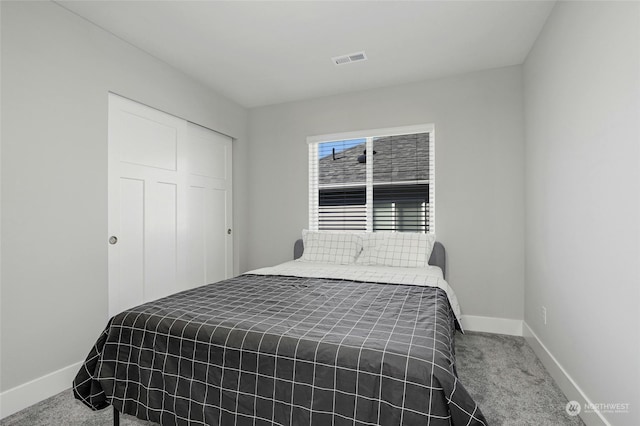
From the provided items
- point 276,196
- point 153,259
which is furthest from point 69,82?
point 276,196

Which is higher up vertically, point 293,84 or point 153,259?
point 293,84

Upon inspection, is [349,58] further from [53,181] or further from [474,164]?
[53,181]

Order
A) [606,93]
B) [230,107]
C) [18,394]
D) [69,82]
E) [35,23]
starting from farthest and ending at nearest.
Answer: [230,107] → [69,82] → [35,23] → [18,394] → [606,93]

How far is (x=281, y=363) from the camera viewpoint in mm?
1342

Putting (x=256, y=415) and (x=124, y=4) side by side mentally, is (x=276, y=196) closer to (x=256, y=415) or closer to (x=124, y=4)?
(x=124, y=4)

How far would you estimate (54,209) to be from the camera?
2.16 metres

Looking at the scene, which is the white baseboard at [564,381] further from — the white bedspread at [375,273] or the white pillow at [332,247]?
the white pillow at [332,247]

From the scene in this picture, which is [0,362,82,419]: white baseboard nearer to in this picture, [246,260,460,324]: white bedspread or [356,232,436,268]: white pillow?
[246,260,460,324]: white bedspread

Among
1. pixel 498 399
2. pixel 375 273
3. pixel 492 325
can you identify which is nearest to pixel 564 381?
pixel 498 399

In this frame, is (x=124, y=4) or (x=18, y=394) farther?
(x=124, y=4)

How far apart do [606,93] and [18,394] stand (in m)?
3.60

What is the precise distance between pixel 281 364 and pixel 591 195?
1.78m

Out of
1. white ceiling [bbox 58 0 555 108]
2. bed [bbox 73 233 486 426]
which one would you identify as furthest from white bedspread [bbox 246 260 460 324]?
white ceiling [bbox 58 0 555 108]

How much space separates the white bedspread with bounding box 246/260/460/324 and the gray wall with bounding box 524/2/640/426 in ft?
2.49
